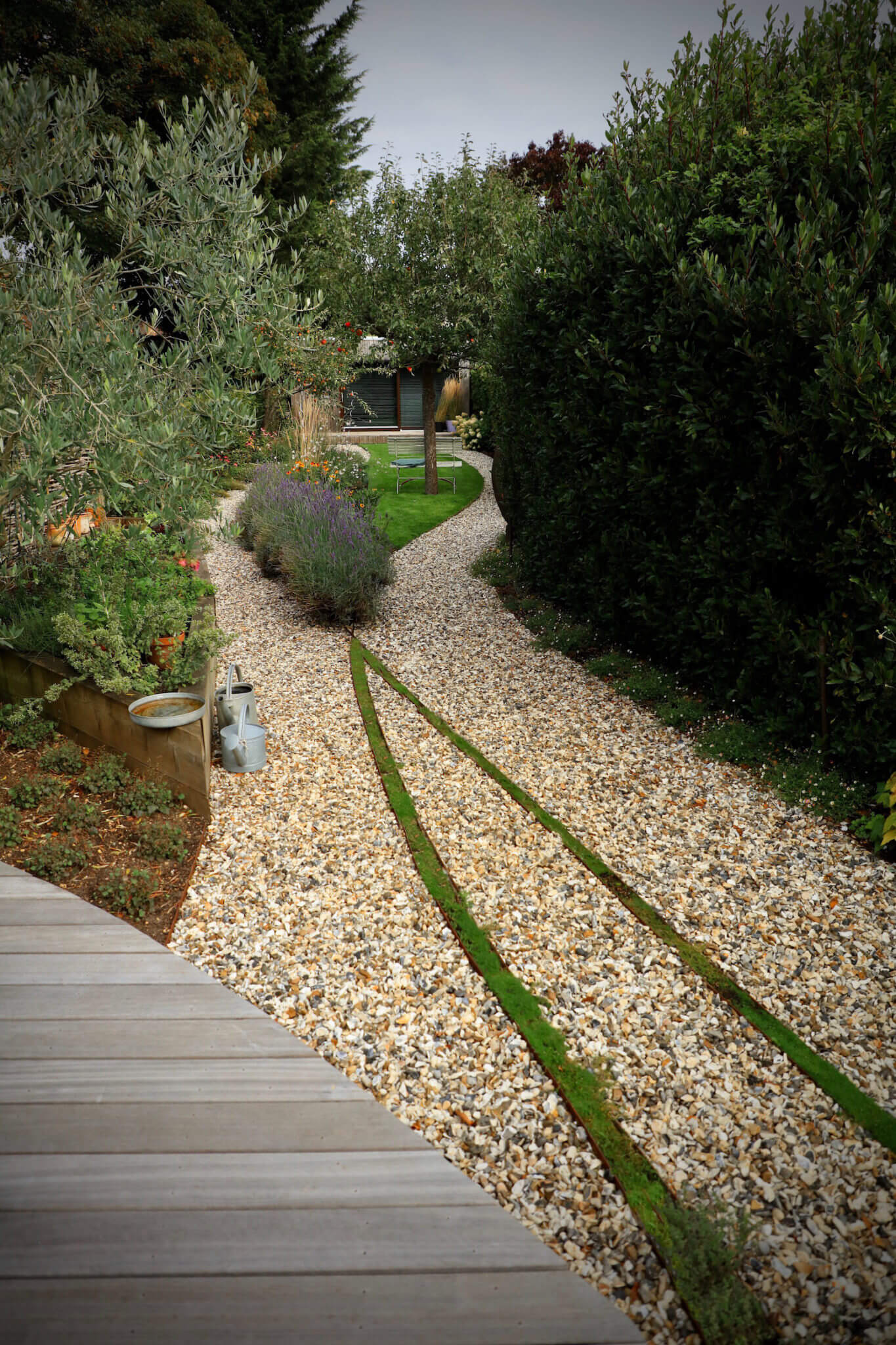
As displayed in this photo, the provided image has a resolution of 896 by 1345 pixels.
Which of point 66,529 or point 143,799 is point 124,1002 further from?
point 66,529

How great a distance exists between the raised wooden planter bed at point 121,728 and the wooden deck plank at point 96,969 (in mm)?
1284

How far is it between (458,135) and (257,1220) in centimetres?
1373

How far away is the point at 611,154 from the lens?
215 inches

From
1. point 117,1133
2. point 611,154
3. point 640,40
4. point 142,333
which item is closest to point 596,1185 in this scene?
point 117,1133

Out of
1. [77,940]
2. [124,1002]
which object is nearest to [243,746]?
[77,940]

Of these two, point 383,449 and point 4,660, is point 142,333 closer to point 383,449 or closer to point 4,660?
point 4,660

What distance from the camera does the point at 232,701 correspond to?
14.8 feet

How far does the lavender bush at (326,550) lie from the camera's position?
24.1 feet

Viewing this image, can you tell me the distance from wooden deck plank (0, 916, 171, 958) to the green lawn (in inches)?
315

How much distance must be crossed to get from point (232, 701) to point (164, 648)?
1.62 ft

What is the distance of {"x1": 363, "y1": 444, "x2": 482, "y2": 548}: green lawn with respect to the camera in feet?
39.5

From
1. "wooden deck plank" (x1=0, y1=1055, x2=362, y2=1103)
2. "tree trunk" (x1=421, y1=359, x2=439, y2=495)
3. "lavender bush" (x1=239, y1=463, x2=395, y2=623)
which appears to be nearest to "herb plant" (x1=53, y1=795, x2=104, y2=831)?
"wooden deck plank" (x1=0, y1=1055, x2=362, y2=1103)

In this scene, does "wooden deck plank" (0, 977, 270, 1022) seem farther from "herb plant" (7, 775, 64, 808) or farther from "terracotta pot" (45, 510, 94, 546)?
"terracotta pot" (45, 510, 94, 546)

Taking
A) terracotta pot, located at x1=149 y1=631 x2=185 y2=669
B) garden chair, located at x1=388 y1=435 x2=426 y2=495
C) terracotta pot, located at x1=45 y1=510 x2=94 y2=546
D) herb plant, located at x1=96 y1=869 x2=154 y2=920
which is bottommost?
herb plant, located at x1=96 y1=869 x2=154 y2=920
